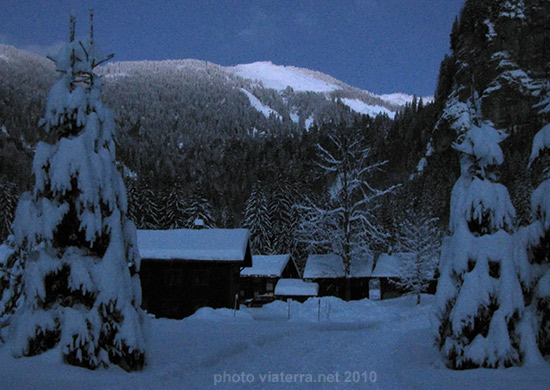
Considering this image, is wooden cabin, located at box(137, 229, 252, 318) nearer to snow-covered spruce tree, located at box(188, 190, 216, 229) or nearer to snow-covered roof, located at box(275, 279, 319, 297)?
snow-covered roof, located at box(275, 279, 319, 297)

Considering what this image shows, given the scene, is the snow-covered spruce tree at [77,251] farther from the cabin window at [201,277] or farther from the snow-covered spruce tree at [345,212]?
the snow-covered spruce tree at [345,212]

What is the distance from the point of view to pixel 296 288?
45781mm

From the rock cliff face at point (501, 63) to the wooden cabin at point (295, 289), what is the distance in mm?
66987

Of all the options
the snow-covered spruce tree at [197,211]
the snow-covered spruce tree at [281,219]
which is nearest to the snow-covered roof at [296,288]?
the snow-covered spruce tree at [281,219]

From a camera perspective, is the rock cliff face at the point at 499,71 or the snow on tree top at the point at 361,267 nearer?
the snow on tree top at the point at 361,267

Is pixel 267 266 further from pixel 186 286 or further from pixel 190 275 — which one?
pixel 186 286

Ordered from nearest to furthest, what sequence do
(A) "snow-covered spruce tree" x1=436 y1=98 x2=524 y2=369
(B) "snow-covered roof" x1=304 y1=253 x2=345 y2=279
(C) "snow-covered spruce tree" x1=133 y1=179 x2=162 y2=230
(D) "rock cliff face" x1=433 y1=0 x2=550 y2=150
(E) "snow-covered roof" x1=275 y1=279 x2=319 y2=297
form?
(A) "snow-covered spruce tree" x1=436 y1=98 x2=524 y2=369
(B) "snow-covered roof" x1=304 y1=253 x2=345 y2=279
(E) "snow-covered roof" x1=275 y1=279 x2=319 y2=297
(C) "snow-covered spruce tree" x1=133 y1=179 x2=162 y2=230
(D) "rock cliff face" x1=433 y1=0 x2=550 y2=150

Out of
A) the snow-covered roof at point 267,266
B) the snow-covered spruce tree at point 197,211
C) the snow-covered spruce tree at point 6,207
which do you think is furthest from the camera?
the snow-covered spruce tree at point 197,211

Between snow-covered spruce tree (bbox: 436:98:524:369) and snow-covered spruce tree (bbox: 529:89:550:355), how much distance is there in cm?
71

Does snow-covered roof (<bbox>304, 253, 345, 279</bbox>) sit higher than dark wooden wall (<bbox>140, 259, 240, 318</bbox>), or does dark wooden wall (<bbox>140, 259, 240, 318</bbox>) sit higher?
dark wooden wall (<bbox>140, 259, 240, 318</bbox>)

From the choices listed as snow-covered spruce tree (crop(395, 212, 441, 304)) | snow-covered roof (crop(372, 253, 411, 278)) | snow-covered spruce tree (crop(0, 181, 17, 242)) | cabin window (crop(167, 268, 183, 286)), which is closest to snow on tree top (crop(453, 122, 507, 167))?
cabin window (crop(167, 268, 183, 286))

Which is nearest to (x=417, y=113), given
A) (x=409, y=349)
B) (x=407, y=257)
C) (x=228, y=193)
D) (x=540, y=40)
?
(x=540, y=40)

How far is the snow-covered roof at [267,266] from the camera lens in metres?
47.1

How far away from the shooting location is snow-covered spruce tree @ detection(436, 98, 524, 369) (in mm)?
9602
